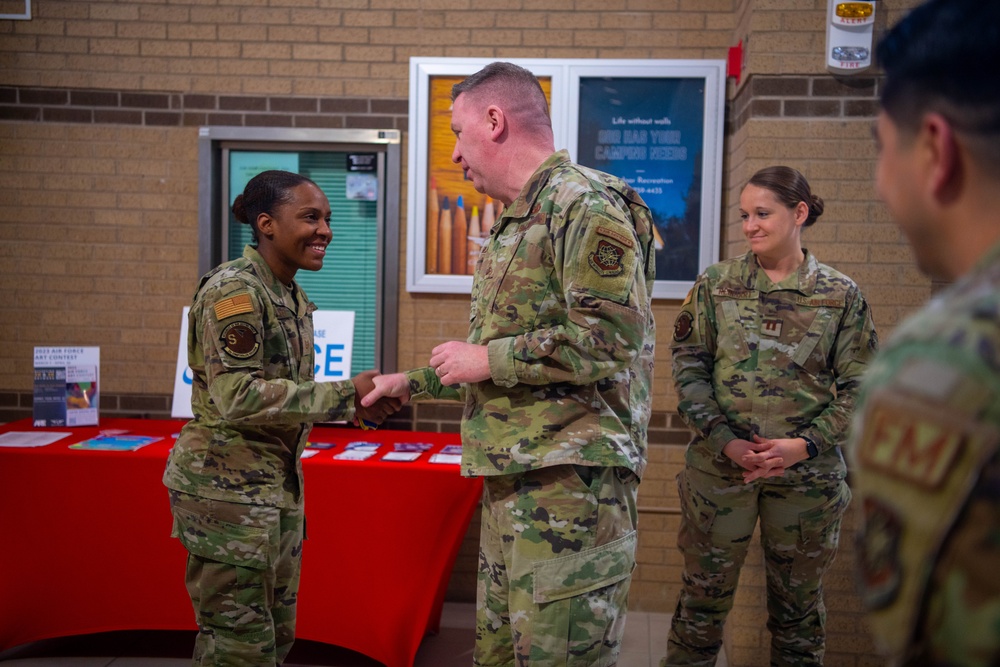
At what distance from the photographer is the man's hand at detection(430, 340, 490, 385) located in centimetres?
181

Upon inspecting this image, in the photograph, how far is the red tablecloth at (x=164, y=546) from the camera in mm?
3203

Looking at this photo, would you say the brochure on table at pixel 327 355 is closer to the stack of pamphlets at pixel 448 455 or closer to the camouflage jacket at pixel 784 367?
the stack of pamphlets at pixel 448 455

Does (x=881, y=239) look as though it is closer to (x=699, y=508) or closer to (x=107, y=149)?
(x=699, y=508)

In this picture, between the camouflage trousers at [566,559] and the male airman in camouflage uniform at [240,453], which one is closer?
the camouflage trousers at [566,559]

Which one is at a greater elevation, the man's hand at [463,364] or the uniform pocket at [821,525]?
the man's hand at [463,364]

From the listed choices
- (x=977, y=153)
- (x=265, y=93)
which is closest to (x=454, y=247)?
(x=265, y=93)

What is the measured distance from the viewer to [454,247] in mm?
4184

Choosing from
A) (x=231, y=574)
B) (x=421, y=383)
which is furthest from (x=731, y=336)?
(x=231, y=574)

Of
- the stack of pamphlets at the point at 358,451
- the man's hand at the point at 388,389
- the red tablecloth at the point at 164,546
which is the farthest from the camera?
the stack of pamphlets at the point at 358,451

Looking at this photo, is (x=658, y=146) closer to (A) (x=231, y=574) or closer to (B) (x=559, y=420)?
(B) (x=559, y=420)

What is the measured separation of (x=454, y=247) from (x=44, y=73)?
2355 mm

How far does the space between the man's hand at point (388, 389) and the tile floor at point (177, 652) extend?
167cm

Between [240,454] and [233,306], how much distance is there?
0.43 metres

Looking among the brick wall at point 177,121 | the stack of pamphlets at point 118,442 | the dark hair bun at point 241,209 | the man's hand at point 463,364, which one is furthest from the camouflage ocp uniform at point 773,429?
the stack of pamphlets at point 118,442
